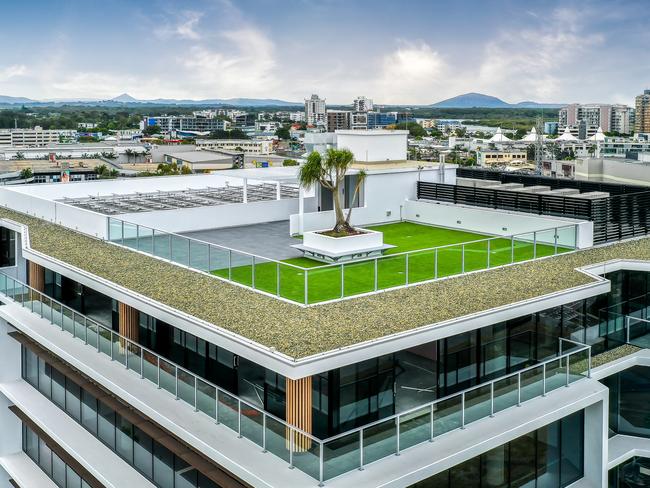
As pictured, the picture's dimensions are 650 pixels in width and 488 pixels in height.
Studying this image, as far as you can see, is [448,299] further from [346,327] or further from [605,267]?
[605,267]

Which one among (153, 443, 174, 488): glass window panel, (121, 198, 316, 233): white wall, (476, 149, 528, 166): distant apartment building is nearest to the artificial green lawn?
(153, 443, 174, 488): glass window panel

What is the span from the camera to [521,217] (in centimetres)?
2705

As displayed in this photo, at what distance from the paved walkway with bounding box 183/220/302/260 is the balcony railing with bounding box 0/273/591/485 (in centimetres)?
636

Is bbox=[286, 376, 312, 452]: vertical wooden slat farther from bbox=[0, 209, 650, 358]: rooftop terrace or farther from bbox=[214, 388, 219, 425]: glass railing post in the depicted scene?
bbox=[214, 388, 219, 425]: glass railing post

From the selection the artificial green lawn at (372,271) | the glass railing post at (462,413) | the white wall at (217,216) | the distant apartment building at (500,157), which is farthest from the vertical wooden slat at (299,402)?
the distant apartment building at (500,157)

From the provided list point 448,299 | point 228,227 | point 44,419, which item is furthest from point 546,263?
point 44,419

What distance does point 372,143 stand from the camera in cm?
3406

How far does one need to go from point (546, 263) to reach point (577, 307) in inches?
61.0

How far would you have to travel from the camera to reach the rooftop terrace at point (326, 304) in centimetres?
1498

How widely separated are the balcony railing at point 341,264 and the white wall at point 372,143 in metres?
12.9

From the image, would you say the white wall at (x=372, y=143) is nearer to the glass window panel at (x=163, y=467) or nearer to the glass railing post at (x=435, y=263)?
the glass railing post at (x=435, y=263)

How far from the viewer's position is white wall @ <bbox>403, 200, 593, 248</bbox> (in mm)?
23109

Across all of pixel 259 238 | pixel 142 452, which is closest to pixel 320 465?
pixel 142 452

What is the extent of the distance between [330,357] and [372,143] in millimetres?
21445
